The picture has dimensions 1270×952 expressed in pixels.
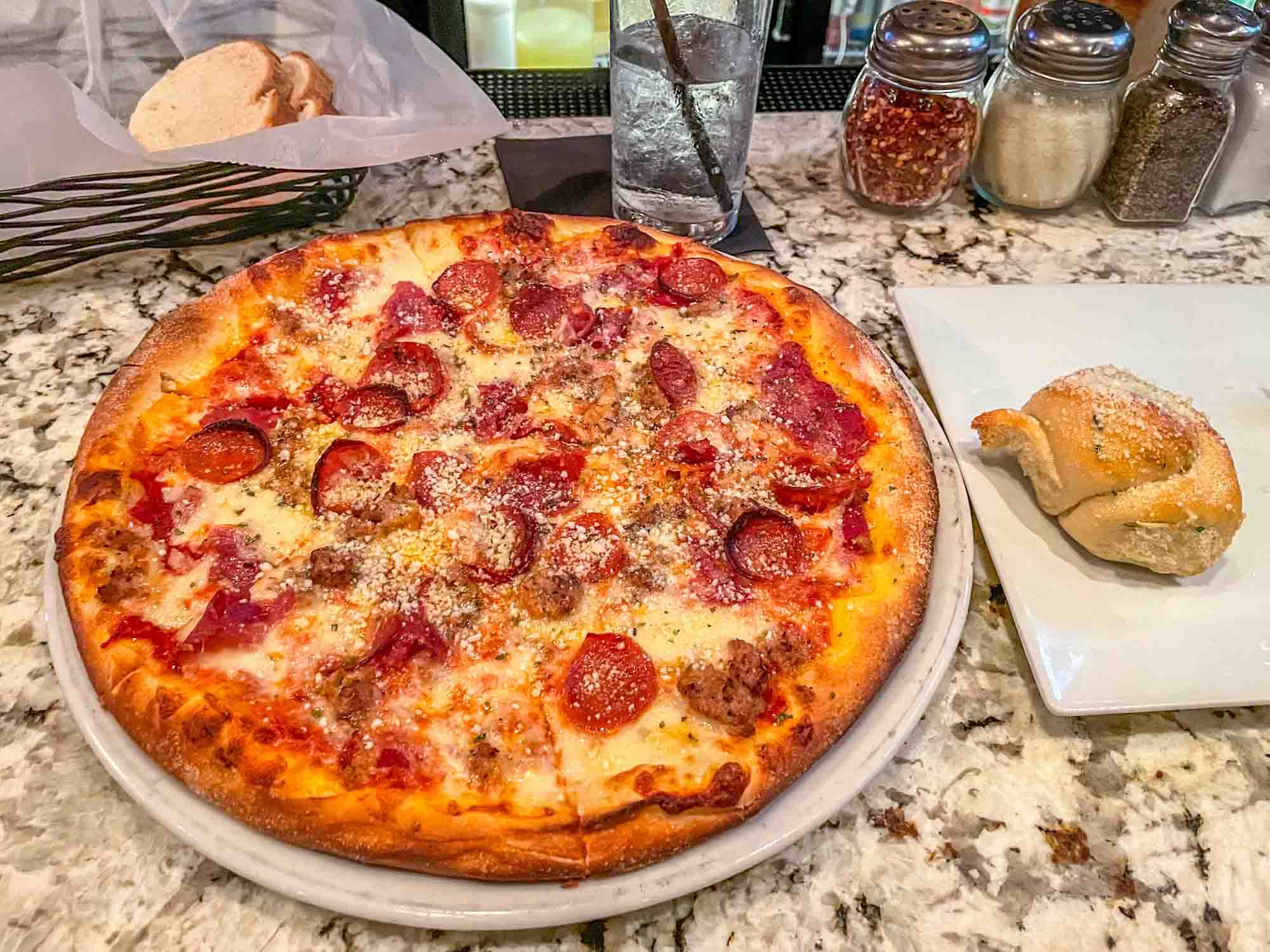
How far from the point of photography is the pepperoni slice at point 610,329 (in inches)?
74.8

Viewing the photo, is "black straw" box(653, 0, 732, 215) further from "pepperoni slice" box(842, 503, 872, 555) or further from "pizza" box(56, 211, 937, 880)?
"pepperoni slice" box(842, 503, 872, 555)

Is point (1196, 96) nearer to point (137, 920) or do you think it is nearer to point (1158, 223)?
point (1158, 223)

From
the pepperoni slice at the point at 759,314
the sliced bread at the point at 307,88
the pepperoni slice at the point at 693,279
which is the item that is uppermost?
the sliced bread at the point at 307,88

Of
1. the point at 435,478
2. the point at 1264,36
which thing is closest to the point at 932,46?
the point at 1264,36

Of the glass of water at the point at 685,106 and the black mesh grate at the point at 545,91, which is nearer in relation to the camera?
the glass of water at the point at 685,106

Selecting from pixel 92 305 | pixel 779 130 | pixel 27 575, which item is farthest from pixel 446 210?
pixel 27 575

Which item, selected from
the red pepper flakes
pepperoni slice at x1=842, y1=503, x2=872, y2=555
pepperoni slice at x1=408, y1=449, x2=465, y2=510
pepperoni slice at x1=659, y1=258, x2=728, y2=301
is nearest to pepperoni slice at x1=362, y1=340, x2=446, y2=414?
pepperoni slice at x1=408, y1=449, x2=465, y2=510

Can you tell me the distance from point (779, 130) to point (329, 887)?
243 centimetres

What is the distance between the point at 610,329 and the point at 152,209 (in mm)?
1065

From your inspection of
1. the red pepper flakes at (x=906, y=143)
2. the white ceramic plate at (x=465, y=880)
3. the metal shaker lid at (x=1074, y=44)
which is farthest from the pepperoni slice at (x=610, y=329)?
the metal shaker lid at (x=1074, y=44)

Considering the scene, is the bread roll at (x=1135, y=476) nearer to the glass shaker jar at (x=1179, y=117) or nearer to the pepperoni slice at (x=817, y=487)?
the pepperoni slice at (x=817, y=487)

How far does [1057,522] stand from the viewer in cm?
172

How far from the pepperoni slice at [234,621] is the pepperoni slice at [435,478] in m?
0.26

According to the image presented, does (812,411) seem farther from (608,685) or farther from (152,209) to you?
(152,209)
